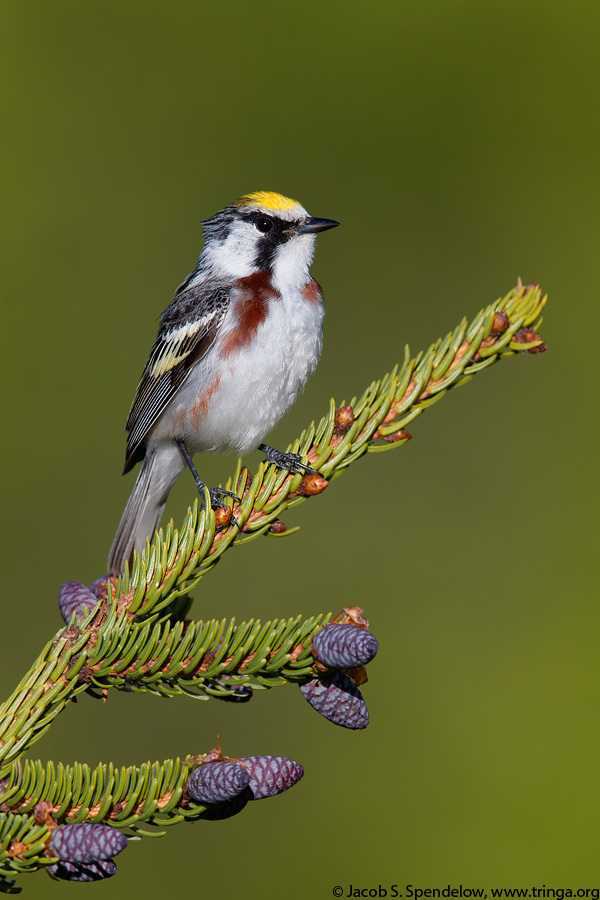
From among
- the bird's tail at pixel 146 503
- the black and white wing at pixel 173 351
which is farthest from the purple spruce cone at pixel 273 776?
the black and white wing at pixel 173 351

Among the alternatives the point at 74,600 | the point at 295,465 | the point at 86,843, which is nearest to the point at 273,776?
the point at 86,843

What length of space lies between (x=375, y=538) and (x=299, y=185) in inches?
69.9

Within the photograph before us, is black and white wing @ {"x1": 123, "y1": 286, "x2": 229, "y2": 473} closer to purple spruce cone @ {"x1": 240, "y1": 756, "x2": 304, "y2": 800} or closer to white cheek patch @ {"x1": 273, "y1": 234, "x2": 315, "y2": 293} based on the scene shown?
white cheek patch @ {"x1": 273, "y1": 234, "x2": 315, "y2": 293}

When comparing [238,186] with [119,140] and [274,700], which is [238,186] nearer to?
[119,140]

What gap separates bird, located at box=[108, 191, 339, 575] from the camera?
114 inches

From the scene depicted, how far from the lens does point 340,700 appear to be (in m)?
1.53

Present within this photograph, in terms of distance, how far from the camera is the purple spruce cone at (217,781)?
1.31 meters

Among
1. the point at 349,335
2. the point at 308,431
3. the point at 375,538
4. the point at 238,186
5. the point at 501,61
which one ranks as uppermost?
the point at 501,61

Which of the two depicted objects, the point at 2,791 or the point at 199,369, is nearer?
the point at 2,791

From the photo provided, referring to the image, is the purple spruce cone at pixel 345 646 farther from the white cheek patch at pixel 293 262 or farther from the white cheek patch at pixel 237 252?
the white cheek patch at pixel 237 252

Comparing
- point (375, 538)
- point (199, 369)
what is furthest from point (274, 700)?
point (199, 369)

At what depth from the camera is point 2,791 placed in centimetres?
146

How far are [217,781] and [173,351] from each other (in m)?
2.02

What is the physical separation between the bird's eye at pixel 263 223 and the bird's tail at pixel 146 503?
0.91 metres
